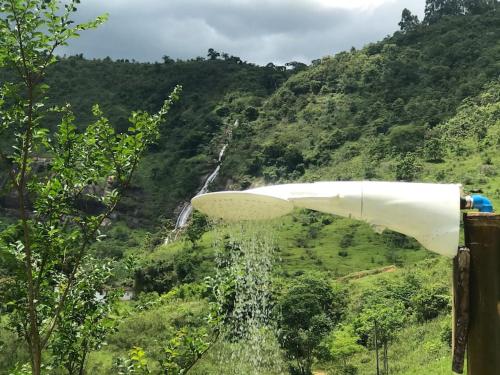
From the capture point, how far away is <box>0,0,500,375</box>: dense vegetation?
22.1m

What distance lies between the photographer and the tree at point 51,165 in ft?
11.5

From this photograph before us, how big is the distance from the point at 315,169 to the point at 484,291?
53.8 m

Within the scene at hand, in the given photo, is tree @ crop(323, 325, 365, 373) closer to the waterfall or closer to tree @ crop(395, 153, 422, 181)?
tree @ crop(395, 153, 422, 181)

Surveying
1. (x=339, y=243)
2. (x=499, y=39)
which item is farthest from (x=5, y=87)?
(x=499, y=39)

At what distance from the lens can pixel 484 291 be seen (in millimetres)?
2020

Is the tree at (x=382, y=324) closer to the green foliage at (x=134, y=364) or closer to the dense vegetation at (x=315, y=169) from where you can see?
the dense vegetation at (x=315, y=169)

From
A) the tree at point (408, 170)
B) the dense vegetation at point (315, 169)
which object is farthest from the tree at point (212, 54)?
the tree at point (408, 170)

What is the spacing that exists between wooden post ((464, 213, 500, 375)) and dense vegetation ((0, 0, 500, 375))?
1.61 metres

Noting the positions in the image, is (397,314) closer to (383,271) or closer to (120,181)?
(383,271)

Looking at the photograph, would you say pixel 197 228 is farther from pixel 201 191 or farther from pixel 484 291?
pixel 484 291

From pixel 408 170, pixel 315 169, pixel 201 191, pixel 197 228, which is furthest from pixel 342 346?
pixel 201 191

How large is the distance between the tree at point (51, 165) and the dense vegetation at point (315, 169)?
0.33m

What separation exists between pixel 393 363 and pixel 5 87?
2013cm

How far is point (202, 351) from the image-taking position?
4.28 m
